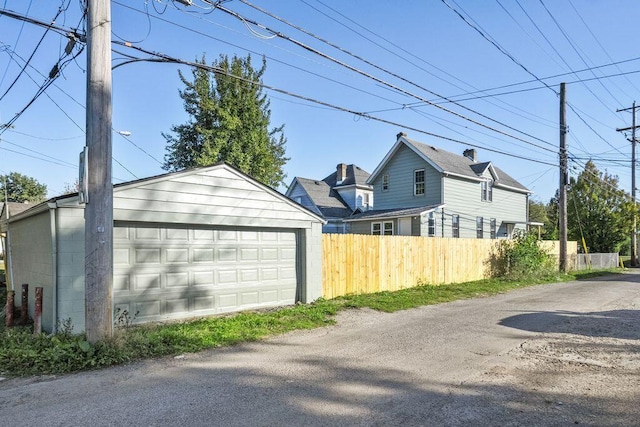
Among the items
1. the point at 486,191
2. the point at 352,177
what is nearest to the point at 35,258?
the point at 486,191

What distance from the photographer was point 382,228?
23859 mm

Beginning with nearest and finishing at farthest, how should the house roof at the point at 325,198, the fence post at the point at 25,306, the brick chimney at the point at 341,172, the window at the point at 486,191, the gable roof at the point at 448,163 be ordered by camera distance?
the fence post at the point at 25,306 < the gable roof at the point at 448,163 < the window at the point at 486,191 < the house roof at the point at 325,198 < the brick chimney at the point at 341,172

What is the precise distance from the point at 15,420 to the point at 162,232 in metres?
4.70

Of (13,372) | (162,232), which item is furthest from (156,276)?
(13,372)

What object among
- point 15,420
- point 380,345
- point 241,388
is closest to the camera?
point 15,420

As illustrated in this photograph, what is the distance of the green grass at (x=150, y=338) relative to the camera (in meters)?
5.51

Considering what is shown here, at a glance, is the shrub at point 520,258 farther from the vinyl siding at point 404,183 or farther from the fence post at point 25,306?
the fence post at point 25,306

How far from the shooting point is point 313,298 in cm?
1073

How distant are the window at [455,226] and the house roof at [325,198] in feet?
26.9

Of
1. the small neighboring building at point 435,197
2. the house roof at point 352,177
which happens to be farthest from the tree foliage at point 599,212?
the house roof at point 352,177

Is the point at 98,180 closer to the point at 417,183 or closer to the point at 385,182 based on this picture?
the point at 417,183

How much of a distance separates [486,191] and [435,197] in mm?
5027

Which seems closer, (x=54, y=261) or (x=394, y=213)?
(x=54, y=261)

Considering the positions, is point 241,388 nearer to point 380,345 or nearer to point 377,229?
point 380,345
